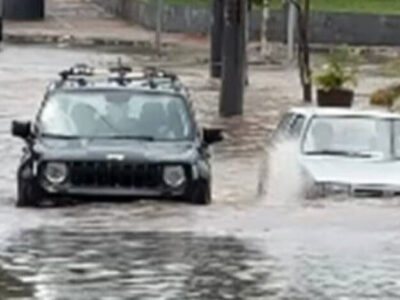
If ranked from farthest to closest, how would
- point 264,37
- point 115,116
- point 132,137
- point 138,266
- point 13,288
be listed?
point 264,37
point 115,116
point 132,137
point 138,266
point 13,288

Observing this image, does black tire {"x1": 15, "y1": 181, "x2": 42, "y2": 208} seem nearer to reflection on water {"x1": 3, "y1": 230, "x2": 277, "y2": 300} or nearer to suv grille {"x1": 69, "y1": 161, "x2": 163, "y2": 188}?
suv grille {"x1": 69, "y1": 161, "x2": 163, "y2": 188}

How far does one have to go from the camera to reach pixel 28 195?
18891 millimetres

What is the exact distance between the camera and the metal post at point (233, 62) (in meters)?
37.8

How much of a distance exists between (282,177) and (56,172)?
127 inches

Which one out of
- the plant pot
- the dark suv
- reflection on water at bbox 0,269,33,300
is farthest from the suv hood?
the plant pot

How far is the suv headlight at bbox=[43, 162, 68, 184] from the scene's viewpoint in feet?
60.9

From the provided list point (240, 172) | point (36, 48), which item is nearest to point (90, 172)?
point (240, 172)

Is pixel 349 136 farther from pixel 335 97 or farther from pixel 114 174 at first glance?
pixel 335 97

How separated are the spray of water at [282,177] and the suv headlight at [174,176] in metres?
1.36

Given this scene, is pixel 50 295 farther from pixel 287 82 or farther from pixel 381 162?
pixel 287 82

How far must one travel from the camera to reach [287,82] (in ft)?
161

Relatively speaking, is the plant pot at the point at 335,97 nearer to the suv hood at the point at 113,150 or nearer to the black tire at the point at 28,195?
the suv hood at the point at 113,150

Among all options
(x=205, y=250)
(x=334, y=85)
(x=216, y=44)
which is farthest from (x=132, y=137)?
(x=216, y=44)

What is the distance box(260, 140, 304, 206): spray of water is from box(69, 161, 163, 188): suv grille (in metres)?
1.67
